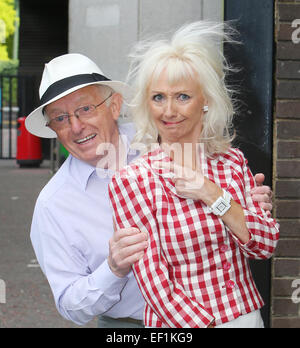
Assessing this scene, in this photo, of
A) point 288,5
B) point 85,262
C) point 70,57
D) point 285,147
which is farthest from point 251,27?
point 85,262

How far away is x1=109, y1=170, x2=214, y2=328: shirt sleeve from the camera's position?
5.02 feet

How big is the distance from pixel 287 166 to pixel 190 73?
1.88m

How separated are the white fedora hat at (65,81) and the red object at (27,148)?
1242 cm

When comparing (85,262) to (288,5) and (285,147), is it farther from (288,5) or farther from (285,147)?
(288,5)

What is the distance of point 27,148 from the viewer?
14.5 metres

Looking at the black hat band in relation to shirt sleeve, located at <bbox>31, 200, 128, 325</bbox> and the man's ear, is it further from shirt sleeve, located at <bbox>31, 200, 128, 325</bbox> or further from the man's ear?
shirt sleeve, located at <bbox>31, 200, 128, 325</bbox>

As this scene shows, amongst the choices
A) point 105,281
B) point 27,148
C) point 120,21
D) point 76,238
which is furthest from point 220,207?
point 27,148

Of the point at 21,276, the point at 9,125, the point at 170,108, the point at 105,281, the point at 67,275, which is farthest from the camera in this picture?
the point at 9,125

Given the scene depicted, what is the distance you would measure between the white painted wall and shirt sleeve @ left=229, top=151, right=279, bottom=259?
1.28m

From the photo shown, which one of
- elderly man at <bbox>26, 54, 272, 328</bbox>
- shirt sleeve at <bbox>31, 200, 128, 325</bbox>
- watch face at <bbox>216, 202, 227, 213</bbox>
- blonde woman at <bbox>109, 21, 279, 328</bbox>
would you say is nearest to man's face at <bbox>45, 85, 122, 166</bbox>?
elderly man at <bbox>26, 54, 272, 328</bbox>

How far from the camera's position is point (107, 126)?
193cm

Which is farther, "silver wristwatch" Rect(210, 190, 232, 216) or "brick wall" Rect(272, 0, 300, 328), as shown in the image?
"brick wall" Rect(272, 0, 300, 328)

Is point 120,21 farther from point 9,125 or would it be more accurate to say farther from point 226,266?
point 9,125

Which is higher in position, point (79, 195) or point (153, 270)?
point (79, 195)
